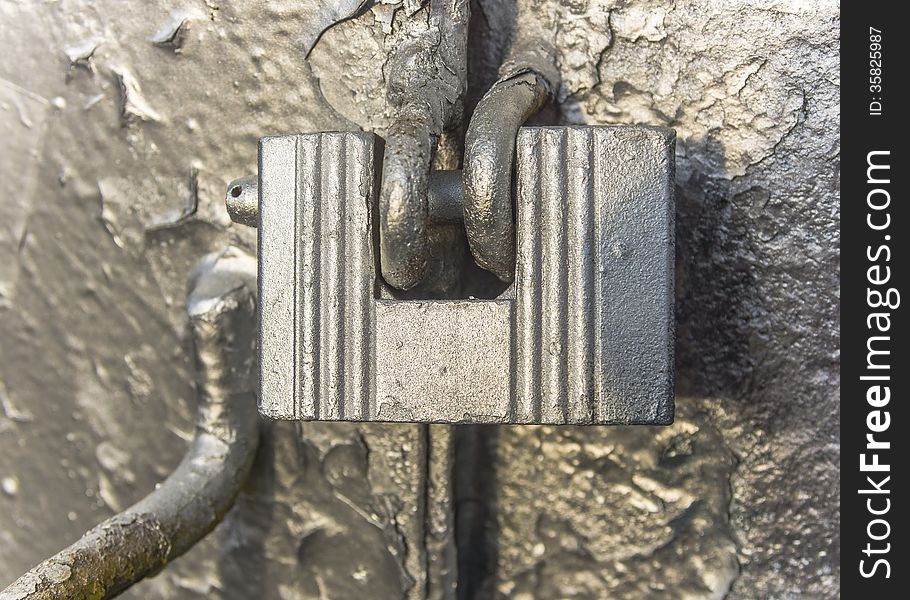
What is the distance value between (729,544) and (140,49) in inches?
23.0

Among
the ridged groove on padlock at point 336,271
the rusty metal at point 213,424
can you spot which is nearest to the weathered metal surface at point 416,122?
the ridged groove on padlock at point 336,271

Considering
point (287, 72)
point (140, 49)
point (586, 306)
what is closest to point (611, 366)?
point (586, 306)

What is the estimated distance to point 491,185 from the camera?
18.9 inches

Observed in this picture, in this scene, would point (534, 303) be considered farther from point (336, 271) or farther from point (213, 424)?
point (213, 424)

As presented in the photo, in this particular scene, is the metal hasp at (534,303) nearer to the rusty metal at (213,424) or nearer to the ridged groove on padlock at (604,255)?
the ridged groove on padlock at (604,255)

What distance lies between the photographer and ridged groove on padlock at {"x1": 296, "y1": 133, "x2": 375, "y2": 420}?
0.50 m

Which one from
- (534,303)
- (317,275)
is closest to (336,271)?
(317,275)

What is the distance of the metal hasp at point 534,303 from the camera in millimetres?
489

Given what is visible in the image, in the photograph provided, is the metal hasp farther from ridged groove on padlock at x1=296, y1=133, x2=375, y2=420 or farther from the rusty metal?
the rusty metal

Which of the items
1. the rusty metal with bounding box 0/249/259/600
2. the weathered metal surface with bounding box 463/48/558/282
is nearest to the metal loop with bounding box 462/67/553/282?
the weathered metal surface with bounding box 463/48/558/282

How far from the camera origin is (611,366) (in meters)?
0.49

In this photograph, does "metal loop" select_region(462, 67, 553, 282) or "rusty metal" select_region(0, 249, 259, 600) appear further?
"rusty metal" select_region(0, 249, 259, 600)

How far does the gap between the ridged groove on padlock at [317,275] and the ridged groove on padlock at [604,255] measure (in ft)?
0.31
